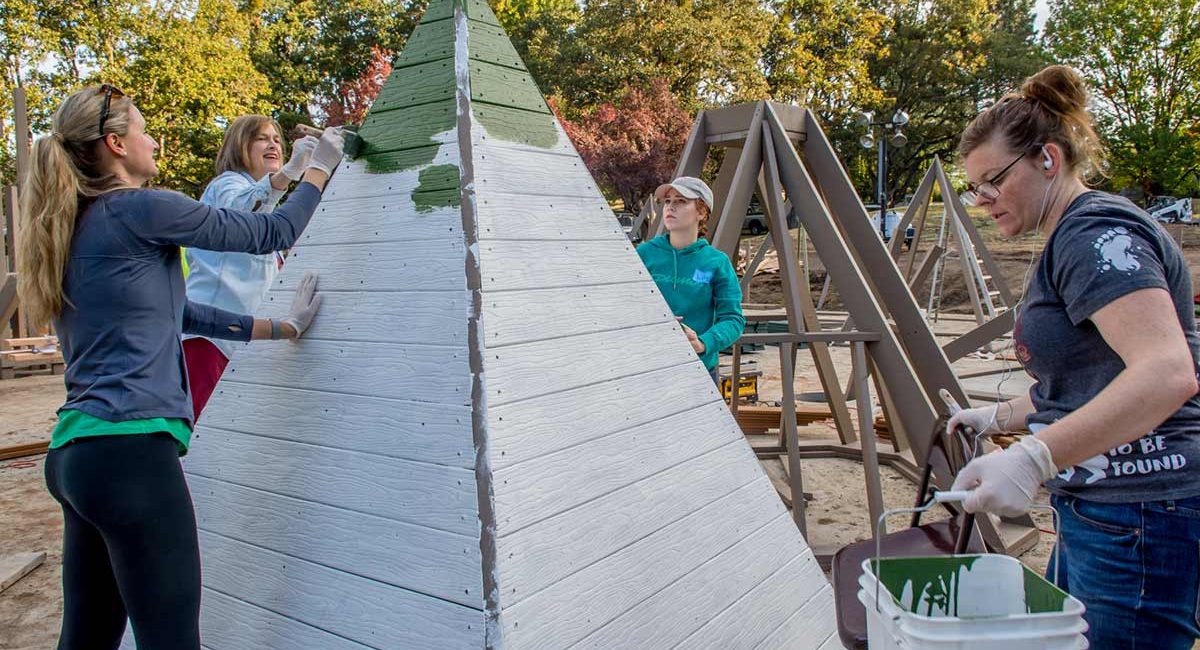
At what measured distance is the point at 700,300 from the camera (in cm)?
366

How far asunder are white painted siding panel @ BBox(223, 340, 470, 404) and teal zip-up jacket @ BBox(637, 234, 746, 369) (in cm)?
185

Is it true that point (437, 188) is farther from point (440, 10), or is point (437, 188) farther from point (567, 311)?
point (440, 10)

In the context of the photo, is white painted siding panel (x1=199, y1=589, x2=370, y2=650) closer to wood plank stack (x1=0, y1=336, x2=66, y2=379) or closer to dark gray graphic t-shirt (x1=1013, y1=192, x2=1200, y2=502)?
dark gray graphic t-shirt (x1=1013, y1=192, x2=1200, y2=502)

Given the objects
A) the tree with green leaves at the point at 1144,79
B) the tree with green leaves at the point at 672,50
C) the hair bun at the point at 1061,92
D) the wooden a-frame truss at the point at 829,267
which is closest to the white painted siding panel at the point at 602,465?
the hair bun at the point at 1061,92

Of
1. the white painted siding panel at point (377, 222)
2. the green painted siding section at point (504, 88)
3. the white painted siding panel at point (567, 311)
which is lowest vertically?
the white painted siding panel at point (567, 311)

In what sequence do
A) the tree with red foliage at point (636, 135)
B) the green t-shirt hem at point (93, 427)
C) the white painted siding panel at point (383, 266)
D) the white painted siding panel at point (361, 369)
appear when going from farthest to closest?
the tree with red foliage at point (636, 135)
the white painted siding panel at point (383, 266)
the white painted siding panel at point (361, 369)
the green t-shirt hem at point (93, 427)

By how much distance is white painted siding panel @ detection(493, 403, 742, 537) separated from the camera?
1.75 m

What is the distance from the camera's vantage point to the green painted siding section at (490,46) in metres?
2.21

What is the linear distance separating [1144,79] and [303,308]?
34.7m

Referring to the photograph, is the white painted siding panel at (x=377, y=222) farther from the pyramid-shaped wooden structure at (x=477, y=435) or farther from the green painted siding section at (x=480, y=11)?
the green painted siding section at (x=480, y=11)

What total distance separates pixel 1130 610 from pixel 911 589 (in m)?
0.38

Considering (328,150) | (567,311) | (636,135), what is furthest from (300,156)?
(636,135)

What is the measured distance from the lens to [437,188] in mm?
2023

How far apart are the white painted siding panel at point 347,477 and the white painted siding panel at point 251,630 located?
0.98 feet
